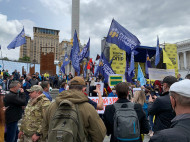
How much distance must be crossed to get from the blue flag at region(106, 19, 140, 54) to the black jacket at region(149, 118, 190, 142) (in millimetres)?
6674

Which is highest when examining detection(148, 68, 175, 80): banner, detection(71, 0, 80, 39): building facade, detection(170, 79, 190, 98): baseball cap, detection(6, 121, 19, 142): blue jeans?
detection(71, 0, 80, 39): building facade

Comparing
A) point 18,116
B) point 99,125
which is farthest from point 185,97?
point 18,116

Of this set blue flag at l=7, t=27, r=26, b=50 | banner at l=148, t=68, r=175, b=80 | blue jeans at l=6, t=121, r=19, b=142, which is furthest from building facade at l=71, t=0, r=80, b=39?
blue jeans at l=6, t=121, r=19, b=142

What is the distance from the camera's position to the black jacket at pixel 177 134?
1135 mm

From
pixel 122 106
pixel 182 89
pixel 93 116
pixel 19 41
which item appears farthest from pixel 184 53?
pixel 182 89

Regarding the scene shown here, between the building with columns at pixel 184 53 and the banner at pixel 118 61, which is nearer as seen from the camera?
the banner at pixel 118 61

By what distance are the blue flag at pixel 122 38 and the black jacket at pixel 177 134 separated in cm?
667

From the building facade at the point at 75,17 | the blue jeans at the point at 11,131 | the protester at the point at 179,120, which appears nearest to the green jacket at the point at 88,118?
the protester at the point at 179,120

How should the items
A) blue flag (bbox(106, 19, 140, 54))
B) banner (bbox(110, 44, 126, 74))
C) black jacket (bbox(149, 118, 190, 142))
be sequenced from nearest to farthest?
black jacket (bbox(149, 118, 190, 142)) < blue flag (bbox(106, 19, 140, 54)) < banner (bbox(110, 44, 126, 74))

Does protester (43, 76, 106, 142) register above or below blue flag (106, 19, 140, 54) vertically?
below

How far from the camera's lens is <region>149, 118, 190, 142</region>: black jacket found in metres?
1.14

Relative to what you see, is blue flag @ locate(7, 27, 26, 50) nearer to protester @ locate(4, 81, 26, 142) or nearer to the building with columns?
protester @ locate(4, 81, 26, 142)

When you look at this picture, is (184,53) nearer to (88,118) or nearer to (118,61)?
(118,61)

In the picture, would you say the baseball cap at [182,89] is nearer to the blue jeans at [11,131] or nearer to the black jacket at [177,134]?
the black jacket at [177,134]
